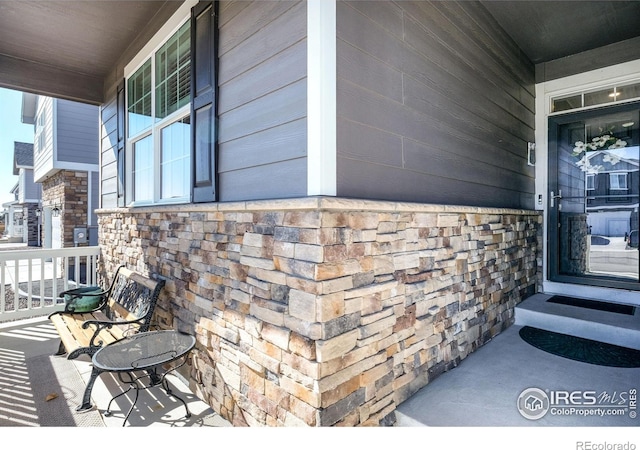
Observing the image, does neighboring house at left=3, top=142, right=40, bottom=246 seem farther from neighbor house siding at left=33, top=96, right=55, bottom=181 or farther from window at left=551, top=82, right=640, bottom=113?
window at left=551, top=82, right=640, bottom=113

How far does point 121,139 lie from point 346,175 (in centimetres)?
353

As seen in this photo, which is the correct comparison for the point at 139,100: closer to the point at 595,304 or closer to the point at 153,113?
the point at 153,113

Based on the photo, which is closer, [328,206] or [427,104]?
[328,206]

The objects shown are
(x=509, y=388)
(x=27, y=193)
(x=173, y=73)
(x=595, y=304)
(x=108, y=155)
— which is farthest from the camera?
(x=27, y=193)

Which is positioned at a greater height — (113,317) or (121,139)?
(121,139)

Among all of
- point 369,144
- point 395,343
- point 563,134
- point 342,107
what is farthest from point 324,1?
point 563,134

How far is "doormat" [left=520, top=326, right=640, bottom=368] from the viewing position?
7.76 ft

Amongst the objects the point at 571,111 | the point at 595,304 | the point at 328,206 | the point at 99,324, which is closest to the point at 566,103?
the point at 571,111

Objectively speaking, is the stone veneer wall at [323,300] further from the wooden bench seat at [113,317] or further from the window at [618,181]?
the window at [618,181]

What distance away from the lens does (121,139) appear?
13.1 feet

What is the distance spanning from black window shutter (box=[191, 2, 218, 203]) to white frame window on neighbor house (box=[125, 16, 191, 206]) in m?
0.25

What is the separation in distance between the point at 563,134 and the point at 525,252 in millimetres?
1483

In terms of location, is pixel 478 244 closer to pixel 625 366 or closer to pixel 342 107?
pixel 625 366

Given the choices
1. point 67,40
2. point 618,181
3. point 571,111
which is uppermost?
point 67,40
